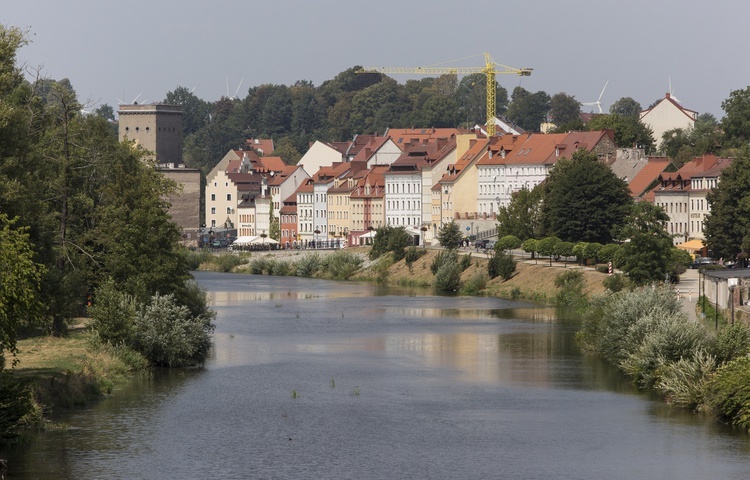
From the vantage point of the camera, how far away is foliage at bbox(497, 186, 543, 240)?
99000mm

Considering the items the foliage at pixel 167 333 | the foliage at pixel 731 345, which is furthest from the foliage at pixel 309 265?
the foliage at pixel 731 345

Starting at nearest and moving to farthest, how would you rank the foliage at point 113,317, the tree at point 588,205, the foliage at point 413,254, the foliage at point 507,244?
the foliage at point 113,317 < the tree at point 588,205 < the foliage at point 507,244 < the foliage at point 413,254

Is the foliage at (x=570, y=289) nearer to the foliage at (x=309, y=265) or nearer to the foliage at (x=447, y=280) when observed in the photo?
the foliage at (x=447, y=280)

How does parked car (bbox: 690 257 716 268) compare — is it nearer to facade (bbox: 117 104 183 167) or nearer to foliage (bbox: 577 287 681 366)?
foliage (bbox: 577 287 681 366)

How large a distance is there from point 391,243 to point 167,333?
182 feet

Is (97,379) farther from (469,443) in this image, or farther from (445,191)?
(445,191)

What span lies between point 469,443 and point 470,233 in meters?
83.5

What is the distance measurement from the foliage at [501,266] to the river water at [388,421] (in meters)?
25.7

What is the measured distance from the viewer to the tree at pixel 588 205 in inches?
3553

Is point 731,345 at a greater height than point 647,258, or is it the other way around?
point 647,258

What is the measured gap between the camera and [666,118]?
151875 mm

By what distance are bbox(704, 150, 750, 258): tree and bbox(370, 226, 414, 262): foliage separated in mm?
26447

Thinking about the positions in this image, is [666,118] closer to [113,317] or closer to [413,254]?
[413,254]

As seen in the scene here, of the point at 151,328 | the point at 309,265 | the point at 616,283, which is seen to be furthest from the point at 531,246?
the point at 151,328
